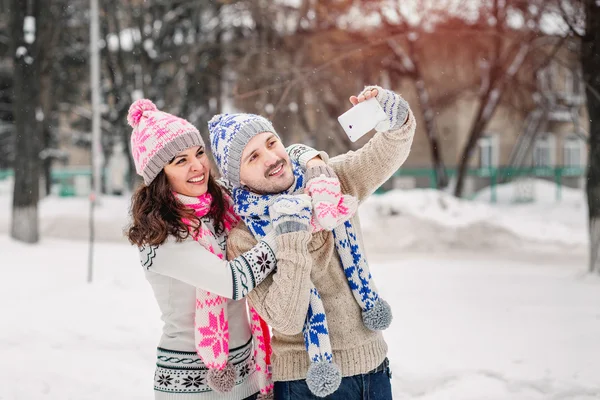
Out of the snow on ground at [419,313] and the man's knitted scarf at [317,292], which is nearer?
the man's knitted scarf at [317,292]

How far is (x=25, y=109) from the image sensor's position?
12156 mm

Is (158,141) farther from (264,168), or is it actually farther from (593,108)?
(593,108)

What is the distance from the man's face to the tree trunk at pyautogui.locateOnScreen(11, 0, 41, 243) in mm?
10889

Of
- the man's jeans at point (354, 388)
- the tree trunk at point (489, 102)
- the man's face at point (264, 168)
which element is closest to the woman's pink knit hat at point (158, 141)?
the man's face at point (264, 168)

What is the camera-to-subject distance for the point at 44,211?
16516 millimetres

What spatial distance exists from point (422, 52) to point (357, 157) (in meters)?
15.7

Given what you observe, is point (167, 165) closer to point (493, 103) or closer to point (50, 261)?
point (50, 261)

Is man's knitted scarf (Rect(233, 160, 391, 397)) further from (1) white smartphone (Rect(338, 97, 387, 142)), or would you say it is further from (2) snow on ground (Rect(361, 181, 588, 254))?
(2) snow on ground (Rect(361, 181, 588, 254))

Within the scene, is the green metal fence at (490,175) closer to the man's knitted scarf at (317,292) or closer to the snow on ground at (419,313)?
the snow on ground at (419,313)

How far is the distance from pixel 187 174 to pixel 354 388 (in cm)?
97

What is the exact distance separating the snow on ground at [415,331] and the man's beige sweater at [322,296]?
7.75 feet

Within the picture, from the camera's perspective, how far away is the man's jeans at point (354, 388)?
224 cm

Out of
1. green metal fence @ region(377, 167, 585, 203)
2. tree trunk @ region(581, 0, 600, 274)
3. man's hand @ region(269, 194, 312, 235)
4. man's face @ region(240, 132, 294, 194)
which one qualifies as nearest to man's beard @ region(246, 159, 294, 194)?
man's face @ region(240, 132, 294, 194)

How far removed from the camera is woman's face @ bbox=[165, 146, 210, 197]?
2383 millimetres
